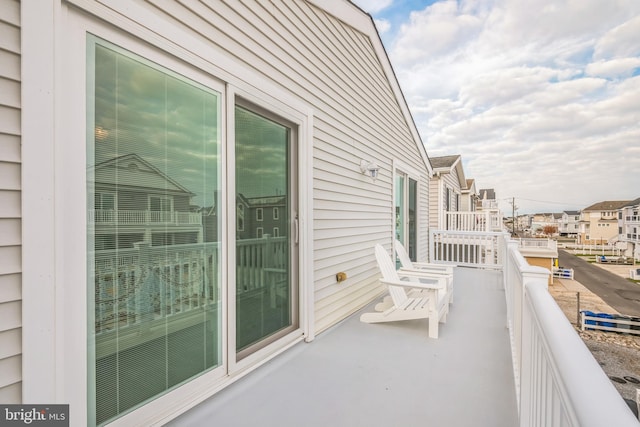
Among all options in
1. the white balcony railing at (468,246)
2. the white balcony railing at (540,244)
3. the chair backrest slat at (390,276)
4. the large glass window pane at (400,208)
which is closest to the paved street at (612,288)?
the white balcony railing at (540,244)

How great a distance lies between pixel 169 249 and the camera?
176 cm

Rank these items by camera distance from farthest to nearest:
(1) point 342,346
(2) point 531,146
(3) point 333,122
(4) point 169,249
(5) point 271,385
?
(2) point 531,146 → (3) point 333,122 → (1) point 342,346 → (5) point 271,385 → (4) point 169,249

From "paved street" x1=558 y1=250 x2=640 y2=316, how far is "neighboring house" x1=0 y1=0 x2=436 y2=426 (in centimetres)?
1890

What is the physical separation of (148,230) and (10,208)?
556 mm

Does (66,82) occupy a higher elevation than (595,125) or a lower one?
lower

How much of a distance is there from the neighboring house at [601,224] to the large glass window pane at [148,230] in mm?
55917

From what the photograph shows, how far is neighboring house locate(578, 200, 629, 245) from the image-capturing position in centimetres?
4225

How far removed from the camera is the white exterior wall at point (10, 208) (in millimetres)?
1164

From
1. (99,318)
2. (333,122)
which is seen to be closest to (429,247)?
(333,122)

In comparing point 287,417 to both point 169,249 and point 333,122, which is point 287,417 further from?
point 333,122

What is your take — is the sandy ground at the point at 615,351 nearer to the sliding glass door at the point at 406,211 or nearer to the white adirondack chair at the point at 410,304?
the white adirondack chair at the point at 410,304

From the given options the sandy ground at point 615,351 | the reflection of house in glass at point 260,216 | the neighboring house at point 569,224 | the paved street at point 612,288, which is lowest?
the paved street at point 612,288

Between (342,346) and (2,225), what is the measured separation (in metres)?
2.57

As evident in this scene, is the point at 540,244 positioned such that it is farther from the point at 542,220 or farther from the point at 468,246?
the point at 542,220
